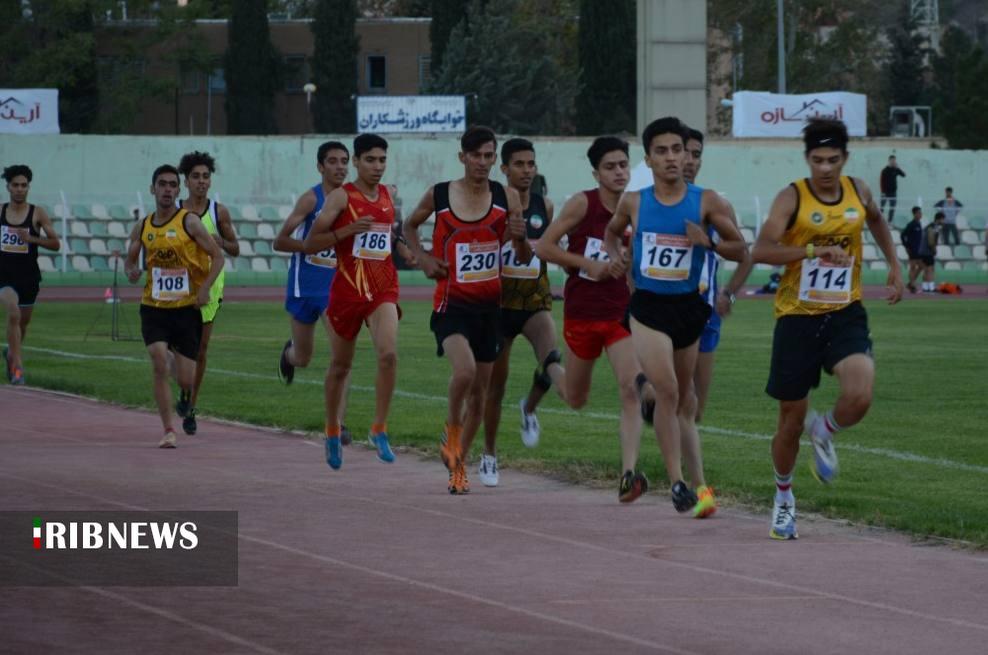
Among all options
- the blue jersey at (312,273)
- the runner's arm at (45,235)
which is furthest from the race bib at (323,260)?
the runner's arm at (45,235)

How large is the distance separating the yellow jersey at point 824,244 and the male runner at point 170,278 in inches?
231

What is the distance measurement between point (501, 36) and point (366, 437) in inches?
2383

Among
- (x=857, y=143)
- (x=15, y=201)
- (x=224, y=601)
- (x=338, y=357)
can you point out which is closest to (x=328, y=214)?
(x=338, y=357)

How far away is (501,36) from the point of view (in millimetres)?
74375

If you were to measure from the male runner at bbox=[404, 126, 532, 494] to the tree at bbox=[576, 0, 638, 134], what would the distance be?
5992 cm

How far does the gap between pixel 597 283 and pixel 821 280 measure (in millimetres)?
2072

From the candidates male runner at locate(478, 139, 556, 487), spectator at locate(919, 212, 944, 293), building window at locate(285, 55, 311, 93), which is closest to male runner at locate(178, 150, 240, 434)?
male runner at locate(478, 139, 556, 487)

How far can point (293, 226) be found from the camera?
13602 mm

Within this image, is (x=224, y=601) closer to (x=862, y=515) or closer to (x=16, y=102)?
(x=862, y=515)

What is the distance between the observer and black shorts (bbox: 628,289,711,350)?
1048 cm

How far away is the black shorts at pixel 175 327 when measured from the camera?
1447 cm

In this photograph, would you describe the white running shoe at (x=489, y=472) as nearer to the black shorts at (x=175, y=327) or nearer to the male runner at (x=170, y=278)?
the male runner at (x=170, y=278)

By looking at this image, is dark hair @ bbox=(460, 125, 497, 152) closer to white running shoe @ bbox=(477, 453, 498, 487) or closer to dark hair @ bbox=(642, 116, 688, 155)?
dark hair @ bbox=(642, 116, 688, 155)

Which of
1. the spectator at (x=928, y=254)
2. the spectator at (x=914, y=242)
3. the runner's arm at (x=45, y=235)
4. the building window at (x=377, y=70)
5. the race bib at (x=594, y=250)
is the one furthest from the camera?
the building window at (x=377, y=70)
